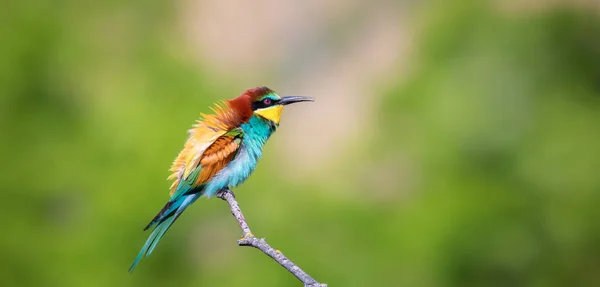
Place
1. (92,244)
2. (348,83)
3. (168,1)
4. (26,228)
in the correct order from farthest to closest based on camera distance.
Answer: (348,83), (168,1), (26,228), (92,244)

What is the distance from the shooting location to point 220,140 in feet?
7.19

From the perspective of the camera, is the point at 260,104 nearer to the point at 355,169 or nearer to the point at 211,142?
the point at 211,142

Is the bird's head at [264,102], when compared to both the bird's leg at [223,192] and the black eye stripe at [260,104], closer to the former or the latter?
the black eye stripe at [260,104]

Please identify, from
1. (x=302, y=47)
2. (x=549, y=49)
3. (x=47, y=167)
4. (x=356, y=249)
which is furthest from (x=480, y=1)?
(x=302, y=47)

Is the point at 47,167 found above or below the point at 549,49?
below

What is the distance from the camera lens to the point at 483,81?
10023mm

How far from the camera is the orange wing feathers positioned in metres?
2.14

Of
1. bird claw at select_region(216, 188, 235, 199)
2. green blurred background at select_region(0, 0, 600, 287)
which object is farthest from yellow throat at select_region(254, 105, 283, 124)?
green blurred background at select_region(0, 0, 600, 287)

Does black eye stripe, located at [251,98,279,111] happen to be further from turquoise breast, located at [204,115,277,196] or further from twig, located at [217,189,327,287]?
twig, located at [217,189,327,287]

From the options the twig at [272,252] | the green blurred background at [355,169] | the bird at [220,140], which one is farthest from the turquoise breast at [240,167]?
the green blurred background at [355,169]

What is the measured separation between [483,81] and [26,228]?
5.50 m

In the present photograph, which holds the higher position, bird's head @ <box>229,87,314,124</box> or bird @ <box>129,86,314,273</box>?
bird's head @ <box>229,87,314,124</box>

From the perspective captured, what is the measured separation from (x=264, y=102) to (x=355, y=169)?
8980 mm

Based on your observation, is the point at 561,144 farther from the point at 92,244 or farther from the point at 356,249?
the point at 92,244
